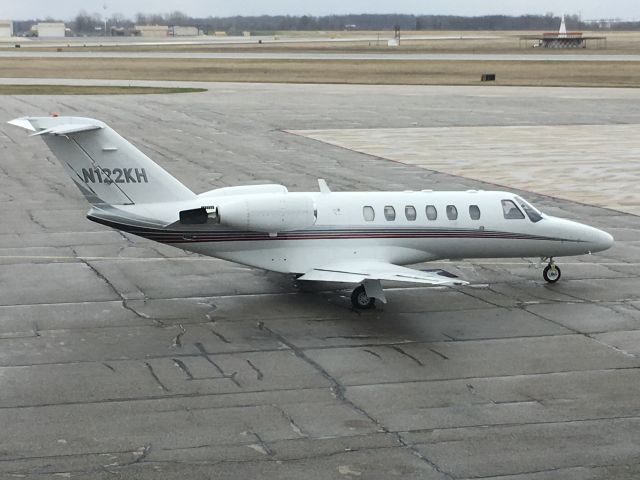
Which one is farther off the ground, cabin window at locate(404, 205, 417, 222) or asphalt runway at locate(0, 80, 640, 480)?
cabin window at locate(404, 205, 417, 222)

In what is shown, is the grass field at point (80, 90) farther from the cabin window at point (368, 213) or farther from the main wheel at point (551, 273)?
the main wheel at point (551, 273)

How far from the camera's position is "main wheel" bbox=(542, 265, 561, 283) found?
26938 mm

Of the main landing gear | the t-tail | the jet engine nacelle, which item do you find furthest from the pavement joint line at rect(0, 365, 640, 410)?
the t-tail

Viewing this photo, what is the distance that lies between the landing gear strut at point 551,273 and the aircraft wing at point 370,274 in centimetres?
414

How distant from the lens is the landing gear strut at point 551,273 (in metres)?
26.9

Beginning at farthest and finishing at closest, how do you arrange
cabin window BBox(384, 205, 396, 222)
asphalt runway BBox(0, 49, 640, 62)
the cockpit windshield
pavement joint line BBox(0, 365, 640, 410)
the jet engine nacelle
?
1. asphalt runway BBox(0, 49, 640, 62)
2. the cockpit windshield
3. cabin window BBox(384, 205, 396, 222)
4. the jet engine nacelle
5. pavement joint line BBox(0, 365, 640, 410)

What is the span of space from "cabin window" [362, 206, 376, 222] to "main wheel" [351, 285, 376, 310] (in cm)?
180

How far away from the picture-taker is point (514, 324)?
75.4 feet

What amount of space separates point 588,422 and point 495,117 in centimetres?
5489

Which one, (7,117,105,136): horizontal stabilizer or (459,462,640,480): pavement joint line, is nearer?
(459,462,640,480): pavement joint line

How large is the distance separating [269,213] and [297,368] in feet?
A: 16.8

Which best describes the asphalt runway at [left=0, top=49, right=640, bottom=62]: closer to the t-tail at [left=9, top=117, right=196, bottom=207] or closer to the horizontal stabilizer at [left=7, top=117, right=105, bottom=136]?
the t-tail at [left=9, top=117, right=196, bottom=207]

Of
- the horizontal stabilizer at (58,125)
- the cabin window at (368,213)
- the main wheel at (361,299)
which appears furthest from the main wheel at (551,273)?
the horizontal stabilizer at (58,125)

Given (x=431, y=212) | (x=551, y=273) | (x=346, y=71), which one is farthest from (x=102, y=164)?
(x=346, y=71)
